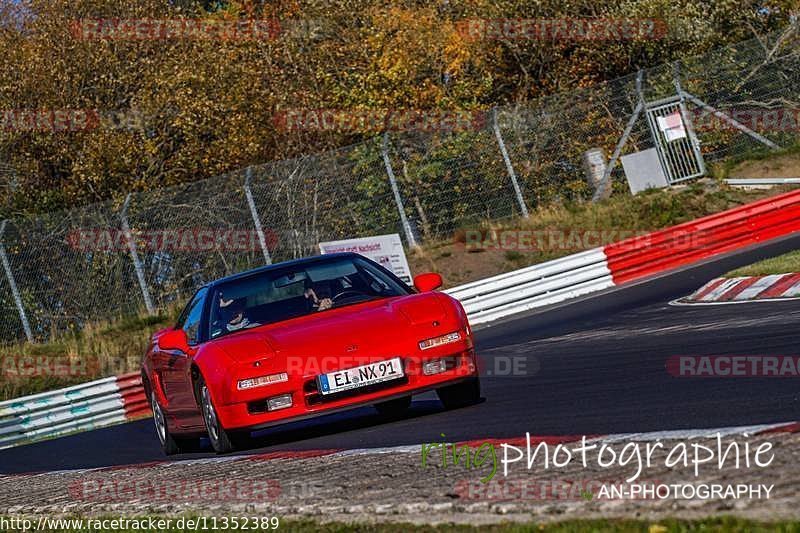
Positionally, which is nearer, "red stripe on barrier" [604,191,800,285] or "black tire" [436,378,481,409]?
"black tire" [436,378,481,409]

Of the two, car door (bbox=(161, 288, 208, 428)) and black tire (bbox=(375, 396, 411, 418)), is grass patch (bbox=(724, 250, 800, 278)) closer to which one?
black tire (bbox=(375, 396, 411, 418))

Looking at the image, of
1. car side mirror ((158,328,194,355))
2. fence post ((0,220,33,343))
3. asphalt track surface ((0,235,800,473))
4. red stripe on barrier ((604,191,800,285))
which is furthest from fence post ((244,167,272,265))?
car side mirror ((158,328,194,355))

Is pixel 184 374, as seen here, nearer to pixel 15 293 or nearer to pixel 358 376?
pixel 358 376

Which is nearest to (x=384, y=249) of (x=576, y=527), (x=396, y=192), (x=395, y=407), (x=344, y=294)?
(x=396, y=192)

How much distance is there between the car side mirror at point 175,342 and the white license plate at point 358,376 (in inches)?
56.5

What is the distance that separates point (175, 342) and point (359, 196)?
15.5 m

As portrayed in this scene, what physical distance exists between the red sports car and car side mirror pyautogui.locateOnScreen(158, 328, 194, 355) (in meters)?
0.01

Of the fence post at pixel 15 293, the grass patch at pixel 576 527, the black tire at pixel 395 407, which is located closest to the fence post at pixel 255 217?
the fence post at pixel 15 293

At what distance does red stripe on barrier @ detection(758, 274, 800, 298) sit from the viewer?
14.1 meters

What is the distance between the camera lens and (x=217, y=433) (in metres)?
9.34

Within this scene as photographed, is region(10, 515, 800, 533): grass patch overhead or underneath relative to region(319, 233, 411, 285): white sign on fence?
underneath

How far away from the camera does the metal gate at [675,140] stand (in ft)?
86.0

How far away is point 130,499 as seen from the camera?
7.18 meters

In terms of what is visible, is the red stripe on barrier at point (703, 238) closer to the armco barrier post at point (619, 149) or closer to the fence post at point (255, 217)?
the armco barrier post at point (619, 149)
